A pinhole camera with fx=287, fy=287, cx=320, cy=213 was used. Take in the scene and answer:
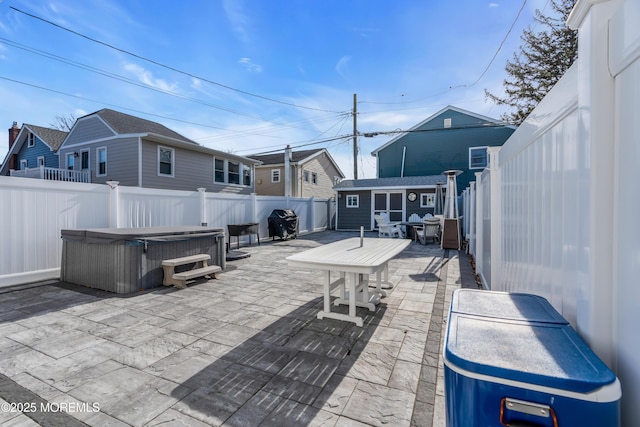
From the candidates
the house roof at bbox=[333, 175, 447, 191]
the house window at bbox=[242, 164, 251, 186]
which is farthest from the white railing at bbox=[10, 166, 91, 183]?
the house roof at bbox=[333, 175, 447, 191]

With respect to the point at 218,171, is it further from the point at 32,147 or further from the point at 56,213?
the point at 32,147

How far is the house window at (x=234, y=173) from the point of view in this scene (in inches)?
566

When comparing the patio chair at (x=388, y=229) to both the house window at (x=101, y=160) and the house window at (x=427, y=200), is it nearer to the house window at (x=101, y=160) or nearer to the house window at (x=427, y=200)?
the house window at (x=427, y=200)

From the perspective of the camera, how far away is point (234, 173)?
14.6 metres

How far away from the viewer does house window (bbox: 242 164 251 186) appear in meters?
15.1

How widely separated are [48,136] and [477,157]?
2218cm

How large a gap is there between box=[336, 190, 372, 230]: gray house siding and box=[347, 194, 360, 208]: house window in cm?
12

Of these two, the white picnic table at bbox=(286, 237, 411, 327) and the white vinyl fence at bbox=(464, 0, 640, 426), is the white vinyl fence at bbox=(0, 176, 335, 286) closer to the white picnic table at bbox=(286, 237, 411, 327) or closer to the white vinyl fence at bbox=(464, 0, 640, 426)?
the white picnic table at bbox=(286, 237, 411, 327)

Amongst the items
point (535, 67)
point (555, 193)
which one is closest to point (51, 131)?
point (555, 193)

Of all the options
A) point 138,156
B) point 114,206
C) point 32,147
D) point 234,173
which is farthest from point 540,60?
point 32,147

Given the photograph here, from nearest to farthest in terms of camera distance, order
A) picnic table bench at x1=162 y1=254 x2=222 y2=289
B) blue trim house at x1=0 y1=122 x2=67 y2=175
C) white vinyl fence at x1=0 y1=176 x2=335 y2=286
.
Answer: white vinyl fence at x1=0 y1=176 x2=335 y2=286, picnic table bench at x1=162 y1=254 x2=222 y2=289, blue trim house at x1=0 y1=122 x2=67 y2=175

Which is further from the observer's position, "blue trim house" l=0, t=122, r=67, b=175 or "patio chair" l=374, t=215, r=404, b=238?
"blue trim house" l=0, t=122, r=67, b=175

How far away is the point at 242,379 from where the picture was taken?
2207 millimetres

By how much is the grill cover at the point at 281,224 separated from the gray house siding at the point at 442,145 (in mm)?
7652
